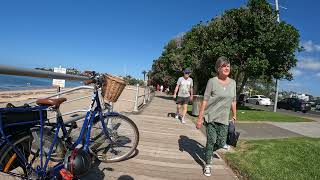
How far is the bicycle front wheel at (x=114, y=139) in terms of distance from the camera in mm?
5355

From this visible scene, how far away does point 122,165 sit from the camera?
587 cm

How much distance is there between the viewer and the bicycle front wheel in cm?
536

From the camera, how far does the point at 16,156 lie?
12.7ft

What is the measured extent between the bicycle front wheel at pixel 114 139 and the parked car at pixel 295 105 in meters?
41.5

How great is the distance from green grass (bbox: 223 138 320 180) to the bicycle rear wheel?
11.7ft

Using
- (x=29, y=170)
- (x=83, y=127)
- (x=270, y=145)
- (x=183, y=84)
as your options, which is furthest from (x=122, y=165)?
(x=183, y=84)

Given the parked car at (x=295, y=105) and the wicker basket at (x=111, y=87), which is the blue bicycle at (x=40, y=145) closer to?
the wicker basket at (x=111, y=87)

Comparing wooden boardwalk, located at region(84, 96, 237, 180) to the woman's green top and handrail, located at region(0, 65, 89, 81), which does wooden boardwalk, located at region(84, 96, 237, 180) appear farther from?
handrail, located at region(0, 65, 89, 81)

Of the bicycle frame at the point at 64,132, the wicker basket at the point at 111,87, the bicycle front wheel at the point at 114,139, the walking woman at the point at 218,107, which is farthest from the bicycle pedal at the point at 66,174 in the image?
the walking woman at the point at 218,107

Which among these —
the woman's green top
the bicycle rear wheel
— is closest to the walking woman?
the woman's green top

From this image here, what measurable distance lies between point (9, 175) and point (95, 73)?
1658 mm

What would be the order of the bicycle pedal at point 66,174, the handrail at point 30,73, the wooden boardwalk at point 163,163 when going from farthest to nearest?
the wooden boardwalk at point 163,163 → the bicycle pedal at point 66,174 → the handrail at point 30,73

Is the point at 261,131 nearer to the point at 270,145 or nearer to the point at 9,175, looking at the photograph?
the point at 270,145

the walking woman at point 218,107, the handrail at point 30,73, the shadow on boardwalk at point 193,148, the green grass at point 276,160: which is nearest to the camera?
the handrail at point 30,73
